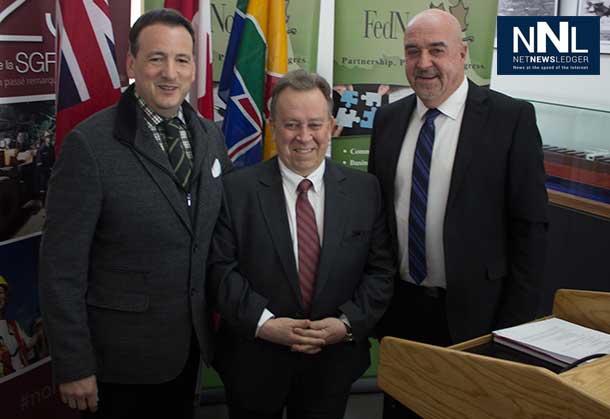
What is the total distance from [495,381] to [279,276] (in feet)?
2.61

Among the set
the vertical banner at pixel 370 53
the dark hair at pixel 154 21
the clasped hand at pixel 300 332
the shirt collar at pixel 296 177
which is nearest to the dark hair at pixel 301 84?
the shirt collar at pixel 296 177

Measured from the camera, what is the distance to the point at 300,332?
185cm

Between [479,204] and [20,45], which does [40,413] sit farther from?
[479,204]

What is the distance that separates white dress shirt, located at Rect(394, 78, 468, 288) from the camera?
2.04 metres

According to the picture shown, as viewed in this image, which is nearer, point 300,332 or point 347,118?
point 300,332

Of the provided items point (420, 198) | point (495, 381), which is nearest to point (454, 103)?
point (420, 198)

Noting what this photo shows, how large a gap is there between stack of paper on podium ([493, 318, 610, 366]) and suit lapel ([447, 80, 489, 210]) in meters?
0.54

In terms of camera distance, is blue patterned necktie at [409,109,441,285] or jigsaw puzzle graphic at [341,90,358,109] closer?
blue patterned necktie at [409,109,441,285]

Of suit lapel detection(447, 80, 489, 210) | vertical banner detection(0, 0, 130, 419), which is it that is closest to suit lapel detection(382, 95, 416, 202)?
suit lapel detection(447, 80, 489, 210)

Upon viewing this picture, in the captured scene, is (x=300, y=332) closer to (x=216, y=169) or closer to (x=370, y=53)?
(x=216, y=169)

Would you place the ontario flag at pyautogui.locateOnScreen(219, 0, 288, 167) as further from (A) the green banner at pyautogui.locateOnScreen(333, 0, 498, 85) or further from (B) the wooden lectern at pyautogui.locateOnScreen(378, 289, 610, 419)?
(B) the wooden lectern at pyautogui.locateOnScreen(378, 289, 610, 419)

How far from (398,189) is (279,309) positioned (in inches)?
22.8

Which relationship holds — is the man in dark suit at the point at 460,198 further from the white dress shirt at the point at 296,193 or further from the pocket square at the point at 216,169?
the pocket square at the point at 216,169

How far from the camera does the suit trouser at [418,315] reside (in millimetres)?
2102
